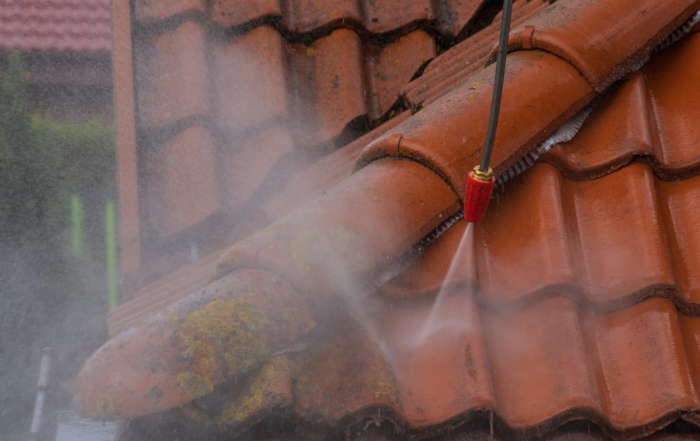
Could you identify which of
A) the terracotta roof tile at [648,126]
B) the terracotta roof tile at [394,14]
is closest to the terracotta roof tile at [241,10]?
the terracotta roof tile at [394,14]

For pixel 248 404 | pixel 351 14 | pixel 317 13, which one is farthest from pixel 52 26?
pixel 248 404

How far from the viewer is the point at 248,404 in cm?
153

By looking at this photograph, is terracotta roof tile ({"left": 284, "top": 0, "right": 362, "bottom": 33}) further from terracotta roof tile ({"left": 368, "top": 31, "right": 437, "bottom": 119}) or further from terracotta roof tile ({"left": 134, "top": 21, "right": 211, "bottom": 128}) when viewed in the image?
terracotta roof tile ({"left": 134, "top": 21, "right": 211, "bottom": 128})

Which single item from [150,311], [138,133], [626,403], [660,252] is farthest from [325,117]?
[626,403]

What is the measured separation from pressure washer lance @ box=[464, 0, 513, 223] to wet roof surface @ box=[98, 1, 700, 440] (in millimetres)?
290

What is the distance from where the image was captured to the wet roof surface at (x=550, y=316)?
158 centimetres

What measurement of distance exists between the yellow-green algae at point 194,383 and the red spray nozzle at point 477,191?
2.42 feet

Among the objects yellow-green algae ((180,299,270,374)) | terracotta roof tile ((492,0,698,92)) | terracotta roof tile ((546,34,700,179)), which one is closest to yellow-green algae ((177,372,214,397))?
yellow-green algae ((180,299,270,374))

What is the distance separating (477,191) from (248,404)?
28.8 inches

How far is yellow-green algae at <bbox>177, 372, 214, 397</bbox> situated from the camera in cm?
147

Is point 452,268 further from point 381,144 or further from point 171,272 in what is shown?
point 171,272

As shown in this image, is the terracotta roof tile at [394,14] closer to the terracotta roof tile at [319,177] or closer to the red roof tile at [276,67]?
the red roof tile at [276,67]

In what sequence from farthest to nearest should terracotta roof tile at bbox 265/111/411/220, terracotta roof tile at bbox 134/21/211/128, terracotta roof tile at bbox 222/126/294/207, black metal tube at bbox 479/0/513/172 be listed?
1. terracotta roof tile at bbox 134/21/211/128
2. terracotta roof tile at bbox 222/126/294/207
3. terracotta roof tile at bbox 265/111/411/220
4. black metal tube at bbox 479/0/513/172

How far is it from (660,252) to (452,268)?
0.56 metres
